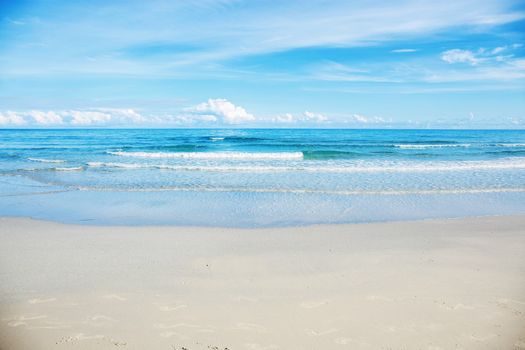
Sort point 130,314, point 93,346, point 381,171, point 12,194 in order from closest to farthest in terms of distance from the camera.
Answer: point 93,346 < point 130,314 < point 12,194 < point 381,171

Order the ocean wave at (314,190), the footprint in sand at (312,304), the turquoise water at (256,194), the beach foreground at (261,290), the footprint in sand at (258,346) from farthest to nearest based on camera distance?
1. the ocean wave at (314,190)
2. the turquoise water at (256,194)
3. the footprint in sand at (312,304)
4. the beach foreground at (261,290)
5. the footprint in sand at (258,346)

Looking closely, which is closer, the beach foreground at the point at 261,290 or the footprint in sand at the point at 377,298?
the beach foreground at the point at 261,290

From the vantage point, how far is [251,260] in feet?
21.1

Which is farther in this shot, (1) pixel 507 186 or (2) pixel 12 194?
(1) pixel 507 186

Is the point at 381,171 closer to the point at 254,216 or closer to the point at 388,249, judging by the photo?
the point at 254,216

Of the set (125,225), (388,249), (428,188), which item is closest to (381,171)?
(428,188)

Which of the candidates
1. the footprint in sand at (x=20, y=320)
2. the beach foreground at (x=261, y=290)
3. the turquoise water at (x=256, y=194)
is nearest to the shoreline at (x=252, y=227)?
the turquoise water at (x=256, y=194)

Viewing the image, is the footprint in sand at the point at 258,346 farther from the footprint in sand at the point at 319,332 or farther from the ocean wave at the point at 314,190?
the ocean wave at the point at 314,190

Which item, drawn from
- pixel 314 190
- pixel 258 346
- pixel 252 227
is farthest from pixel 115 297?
pixel 314 190

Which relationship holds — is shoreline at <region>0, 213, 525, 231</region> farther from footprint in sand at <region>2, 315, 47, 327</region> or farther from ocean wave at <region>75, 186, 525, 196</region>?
footprint in sand at <region>2, 315, 47, 327</region>

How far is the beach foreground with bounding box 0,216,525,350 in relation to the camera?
160 inches

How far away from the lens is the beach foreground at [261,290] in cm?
407

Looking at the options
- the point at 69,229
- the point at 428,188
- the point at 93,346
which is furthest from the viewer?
the point at 428,188

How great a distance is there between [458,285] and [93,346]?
15.8 ft
